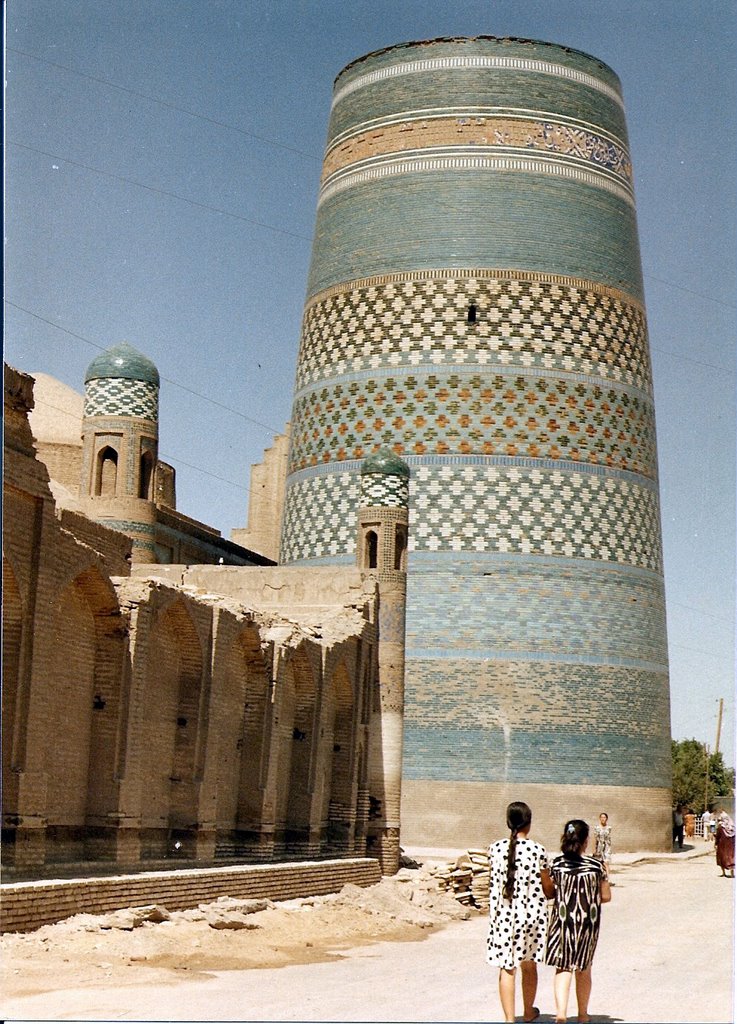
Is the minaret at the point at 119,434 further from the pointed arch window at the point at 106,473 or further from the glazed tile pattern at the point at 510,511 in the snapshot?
the glazed tile pattern at the point at 510,511

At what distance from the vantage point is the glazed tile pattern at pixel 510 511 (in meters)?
22.8

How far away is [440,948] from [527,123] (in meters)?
14.8

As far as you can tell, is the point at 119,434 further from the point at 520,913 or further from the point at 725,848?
the point at 520,913

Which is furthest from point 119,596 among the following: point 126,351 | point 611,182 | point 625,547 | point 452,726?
point 611,182

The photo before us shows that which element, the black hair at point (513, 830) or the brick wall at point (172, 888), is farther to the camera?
the brick wall at point (172, 888)

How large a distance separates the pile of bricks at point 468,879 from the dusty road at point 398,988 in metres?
3.31

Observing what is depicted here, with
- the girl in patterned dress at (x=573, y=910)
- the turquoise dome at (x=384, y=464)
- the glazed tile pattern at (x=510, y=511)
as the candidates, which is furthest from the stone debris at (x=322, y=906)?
the glazed tile pattern at (x=510, y=511)

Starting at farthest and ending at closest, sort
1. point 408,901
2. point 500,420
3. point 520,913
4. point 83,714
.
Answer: point 500,420
point 408,901
point 83,714
point 520,913

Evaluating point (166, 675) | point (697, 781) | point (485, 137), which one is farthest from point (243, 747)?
point (697, 781)

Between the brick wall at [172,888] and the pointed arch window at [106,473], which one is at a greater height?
the pointed arch window at [106,473]

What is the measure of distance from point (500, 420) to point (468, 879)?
823 centimetres

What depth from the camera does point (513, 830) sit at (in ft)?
23.0

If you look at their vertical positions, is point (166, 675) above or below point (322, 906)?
above

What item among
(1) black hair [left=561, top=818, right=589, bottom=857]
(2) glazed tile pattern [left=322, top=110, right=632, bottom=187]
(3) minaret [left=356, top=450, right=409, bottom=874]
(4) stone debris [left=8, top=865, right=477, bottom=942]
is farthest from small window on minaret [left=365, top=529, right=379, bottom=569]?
(1) black hair [left=561, top=818, right=589, bottom=857]
